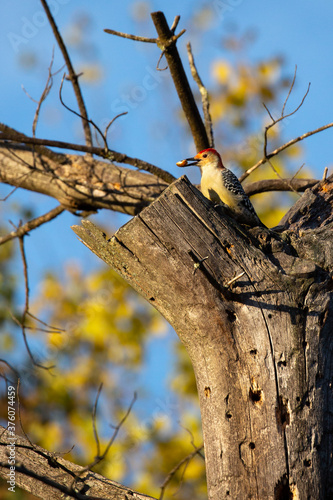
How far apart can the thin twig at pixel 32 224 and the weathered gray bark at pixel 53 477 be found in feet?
10.8

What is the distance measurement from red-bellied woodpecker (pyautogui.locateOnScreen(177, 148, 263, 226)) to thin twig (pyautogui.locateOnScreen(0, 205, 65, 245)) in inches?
83.2

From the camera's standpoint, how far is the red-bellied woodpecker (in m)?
4.89

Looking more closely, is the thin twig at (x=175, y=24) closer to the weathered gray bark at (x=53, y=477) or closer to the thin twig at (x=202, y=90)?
the thin twig at (x=202, y=90)

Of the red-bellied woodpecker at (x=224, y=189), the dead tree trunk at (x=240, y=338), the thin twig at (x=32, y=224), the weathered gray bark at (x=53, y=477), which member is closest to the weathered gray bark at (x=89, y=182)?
the thin twig at (x=32, y=224)

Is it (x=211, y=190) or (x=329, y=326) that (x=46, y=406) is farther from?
(x=329, y=326)

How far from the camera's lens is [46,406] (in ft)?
31.1

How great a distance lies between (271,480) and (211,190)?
3.01 meters

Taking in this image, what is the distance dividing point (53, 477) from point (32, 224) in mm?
3797

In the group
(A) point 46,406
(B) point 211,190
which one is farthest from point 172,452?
(B) point 211,190

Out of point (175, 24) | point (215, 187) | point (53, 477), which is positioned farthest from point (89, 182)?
point (53, 477)

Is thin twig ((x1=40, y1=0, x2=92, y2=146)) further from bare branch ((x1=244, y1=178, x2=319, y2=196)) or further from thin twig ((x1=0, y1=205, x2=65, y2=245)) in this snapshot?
bare branch ((x1=244, y1=178, x2=319, y2=196))

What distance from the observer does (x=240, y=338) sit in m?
3.26

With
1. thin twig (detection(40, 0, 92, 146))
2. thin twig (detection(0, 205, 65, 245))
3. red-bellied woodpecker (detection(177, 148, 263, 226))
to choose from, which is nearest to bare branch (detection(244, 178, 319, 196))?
red-bellied woodpecker (detection(177, 148, 263, 226))

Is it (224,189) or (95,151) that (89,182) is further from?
(224,189)
